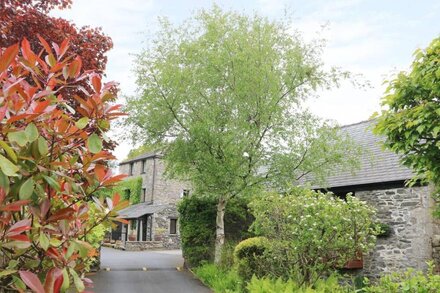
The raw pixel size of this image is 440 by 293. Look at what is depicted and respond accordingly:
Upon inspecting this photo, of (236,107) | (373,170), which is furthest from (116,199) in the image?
(373,170)

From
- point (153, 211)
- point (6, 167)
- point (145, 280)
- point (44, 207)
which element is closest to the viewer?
point (6, 167)

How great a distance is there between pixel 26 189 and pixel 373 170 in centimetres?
1721

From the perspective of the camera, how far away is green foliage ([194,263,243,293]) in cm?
1345

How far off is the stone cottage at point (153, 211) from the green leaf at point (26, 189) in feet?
113

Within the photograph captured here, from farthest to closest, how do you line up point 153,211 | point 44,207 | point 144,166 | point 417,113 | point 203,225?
point 144,166 < point 153,211 < point 203,225 < point 417,113 < point 44,207

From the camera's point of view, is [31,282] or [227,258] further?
[227,258]

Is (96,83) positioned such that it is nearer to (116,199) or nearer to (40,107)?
(40,107)

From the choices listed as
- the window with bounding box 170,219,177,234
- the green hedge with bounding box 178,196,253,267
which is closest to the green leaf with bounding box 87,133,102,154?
the green hedge with bounding box 178,196,253,267

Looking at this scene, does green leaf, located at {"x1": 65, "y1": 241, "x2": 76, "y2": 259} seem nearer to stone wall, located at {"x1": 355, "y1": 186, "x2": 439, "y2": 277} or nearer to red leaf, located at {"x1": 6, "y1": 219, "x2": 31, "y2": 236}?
red leaf, located at {"x1": 6, "y1": 219, "x2": 31, "y2": 236}

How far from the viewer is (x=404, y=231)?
15.2m

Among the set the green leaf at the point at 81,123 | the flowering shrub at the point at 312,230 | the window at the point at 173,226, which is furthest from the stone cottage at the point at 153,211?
the green leaf at the point at 81,123

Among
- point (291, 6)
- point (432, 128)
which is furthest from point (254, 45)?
point (432, 128)

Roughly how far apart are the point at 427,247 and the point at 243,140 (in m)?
7.49

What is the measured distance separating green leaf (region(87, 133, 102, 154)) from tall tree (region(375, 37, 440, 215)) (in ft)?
18.7
